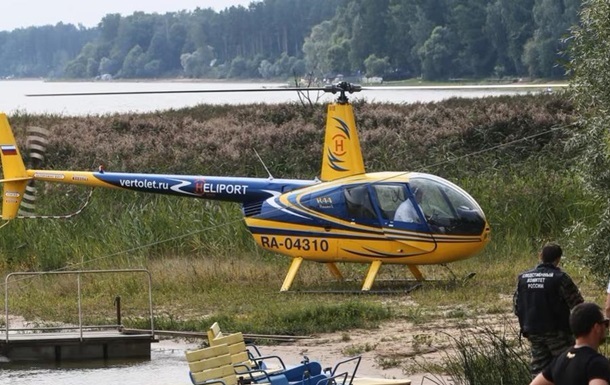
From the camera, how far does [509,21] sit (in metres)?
98.9

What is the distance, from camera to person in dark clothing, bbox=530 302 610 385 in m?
8.82

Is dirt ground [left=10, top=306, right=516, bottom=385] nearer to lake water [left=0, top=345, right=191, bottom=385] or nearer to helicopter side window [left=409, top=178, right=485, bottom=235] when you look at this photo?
lake water [left=0, top=345, right=191, bottom=385]

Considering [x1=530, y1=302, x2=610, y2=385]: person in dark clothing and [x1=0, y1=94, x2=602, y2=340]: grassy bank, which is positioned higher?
[x1=530, y1=302, x2=610, y2=385]: person in dark clothing

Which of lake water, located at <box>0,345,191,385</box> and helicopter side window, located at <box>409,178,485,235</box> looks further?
helicopter side window, located at <box>409,178,485,235</box>

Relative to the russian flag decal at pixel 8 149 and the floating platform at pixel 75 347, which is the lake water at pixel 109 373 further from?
the russian flag decal at pixel 8 149

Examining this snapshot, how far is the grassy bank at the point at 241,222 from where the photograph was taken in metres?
20.7

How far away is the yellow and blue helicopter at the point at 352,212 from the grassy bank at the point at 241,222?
72 cm

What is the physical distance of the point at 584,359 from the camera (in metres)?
8.91

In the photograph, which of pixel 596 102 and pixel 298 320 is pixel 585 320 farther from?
pixel 298 320

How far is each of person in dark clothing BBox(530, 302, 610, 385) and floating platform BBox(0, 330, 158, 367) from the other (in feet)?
32.5

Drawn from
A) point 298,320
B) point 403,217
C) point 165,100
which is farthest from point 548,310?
point 165,100

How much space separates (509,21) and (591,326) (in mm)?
91569

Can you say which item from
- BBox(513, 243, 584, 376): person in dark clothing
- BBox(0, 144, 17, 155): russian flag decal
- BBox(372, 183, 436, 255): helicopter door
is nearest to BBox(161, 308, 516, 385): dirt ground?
BBox(513, 243, 584, 376): person in dark clothing

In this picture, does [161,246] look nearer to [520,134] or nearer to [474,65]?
[520,134]
